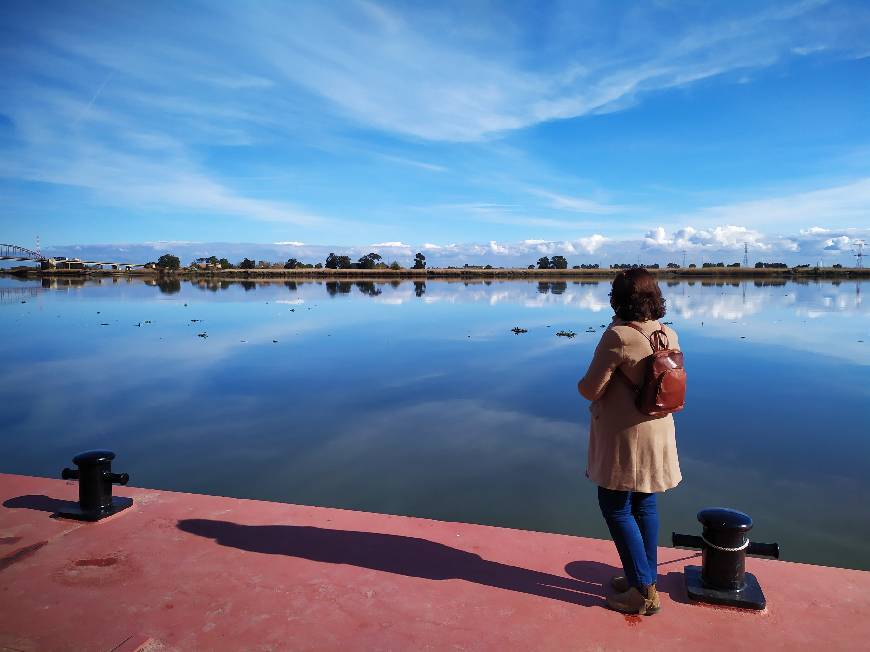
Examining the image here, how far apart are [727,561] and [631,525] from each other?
31.9 inches

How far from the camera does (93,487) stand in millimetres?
4840

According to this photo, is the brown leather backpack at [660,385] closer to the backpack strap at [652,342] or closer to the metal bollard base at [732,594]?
the backpack strap at [652,342]

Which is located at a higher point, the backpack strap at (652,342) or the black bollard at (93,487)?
the backpack strap at (652,342)

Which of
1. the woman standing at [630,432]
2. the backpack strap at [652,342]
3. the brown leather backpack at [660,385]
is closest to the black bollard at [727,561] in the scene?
the woman standing at [630,432]

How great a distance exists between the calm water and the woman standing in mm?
2950

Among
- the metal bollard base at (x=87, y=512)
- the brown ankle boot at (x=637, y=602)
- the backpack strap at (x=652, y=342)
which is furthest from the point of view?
the metal bollard base at (x=87, y=512)

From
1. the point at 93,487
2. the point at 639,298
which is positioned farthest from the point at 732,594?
the point at 93,487

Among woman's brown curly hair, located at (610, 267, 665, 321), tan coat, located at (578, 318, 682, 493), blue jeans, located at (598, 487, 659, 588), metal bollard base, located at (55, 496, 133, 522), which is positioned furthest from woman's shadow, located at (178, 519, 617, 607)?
woman's brown curly hair, located at (610, 267, 665, 321)

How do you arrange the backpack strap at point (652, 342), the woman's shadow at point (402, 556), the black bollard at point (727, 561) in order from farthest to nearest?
the woman's shadow at point (402, 556) < the black bollard at point (727, 561) < the backpack strap at point (652, 342)

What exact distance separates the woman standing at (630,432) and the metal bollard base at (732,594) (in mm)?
392

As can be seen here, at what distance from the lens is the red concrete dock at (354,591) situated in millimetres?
3168

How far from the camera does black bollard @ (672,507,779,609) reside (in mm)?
3469

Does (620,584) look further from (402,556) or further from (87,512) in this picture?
(87,512)

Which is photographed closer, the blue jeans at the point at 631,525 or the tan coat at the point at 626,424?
the tan coat at the point at 626,424
